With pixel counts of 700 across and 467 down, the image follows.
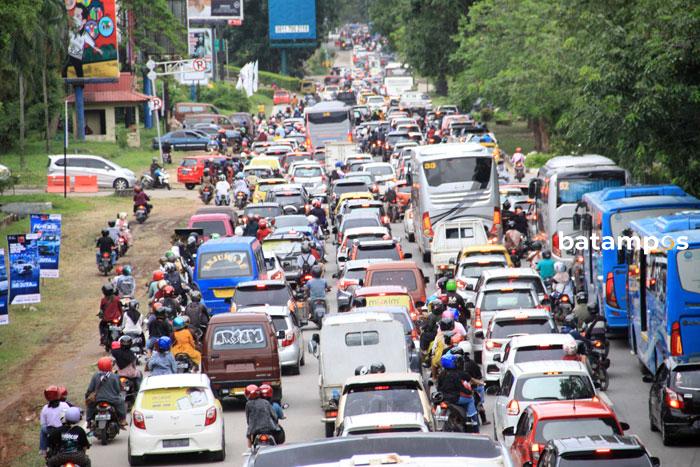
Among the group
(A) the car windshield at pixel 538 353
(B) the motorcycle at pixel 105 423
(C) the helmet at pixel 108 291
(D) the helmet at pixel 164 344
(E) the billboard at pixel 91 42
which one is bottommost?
(B) the motorcycle at pixel 105 423

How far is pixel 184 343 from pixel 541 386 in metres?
8.54

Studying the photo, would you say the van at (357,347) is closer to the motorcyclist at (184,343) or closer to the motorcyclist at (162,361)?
the motorcyclist at (162,361)

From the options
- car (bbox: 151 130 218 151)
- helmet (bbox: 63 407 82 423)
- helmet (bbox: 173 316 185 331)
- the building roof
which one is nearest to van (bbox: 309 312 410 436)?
helmet (bbox: 173 316 185 331)

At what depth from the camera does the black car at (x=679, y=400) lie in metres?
19.1

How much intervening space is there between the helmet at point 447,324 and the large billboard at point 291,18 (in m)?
119

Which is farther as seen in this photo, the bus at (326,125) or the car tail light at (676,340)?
the bus at (326,125)

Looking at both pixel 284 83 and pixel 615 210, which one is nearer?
pixel 615 210

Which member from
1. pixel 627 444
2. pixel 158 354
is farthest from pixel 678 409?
pixel 158 354

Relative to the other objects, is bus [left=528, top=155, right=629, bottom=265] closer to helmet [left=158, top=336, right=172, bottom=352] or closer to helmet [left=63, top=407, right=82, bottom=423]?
helmet [left=158, top=336, right=172, bottom=352]

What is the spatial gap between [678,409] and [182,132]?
64.8 metres

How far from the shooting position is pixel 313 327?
32.6m

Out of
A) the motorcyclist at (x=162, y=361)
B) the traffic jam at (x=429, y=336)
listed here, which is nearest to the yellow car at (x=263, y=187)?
the traffic jam at (x=429, y=336)

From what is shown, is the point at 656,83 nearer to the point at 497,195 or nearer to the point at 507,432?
the point at 497,195

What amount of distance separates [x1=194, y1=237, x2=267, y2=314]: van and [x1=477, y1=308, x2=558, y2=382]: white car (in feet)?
29.1
